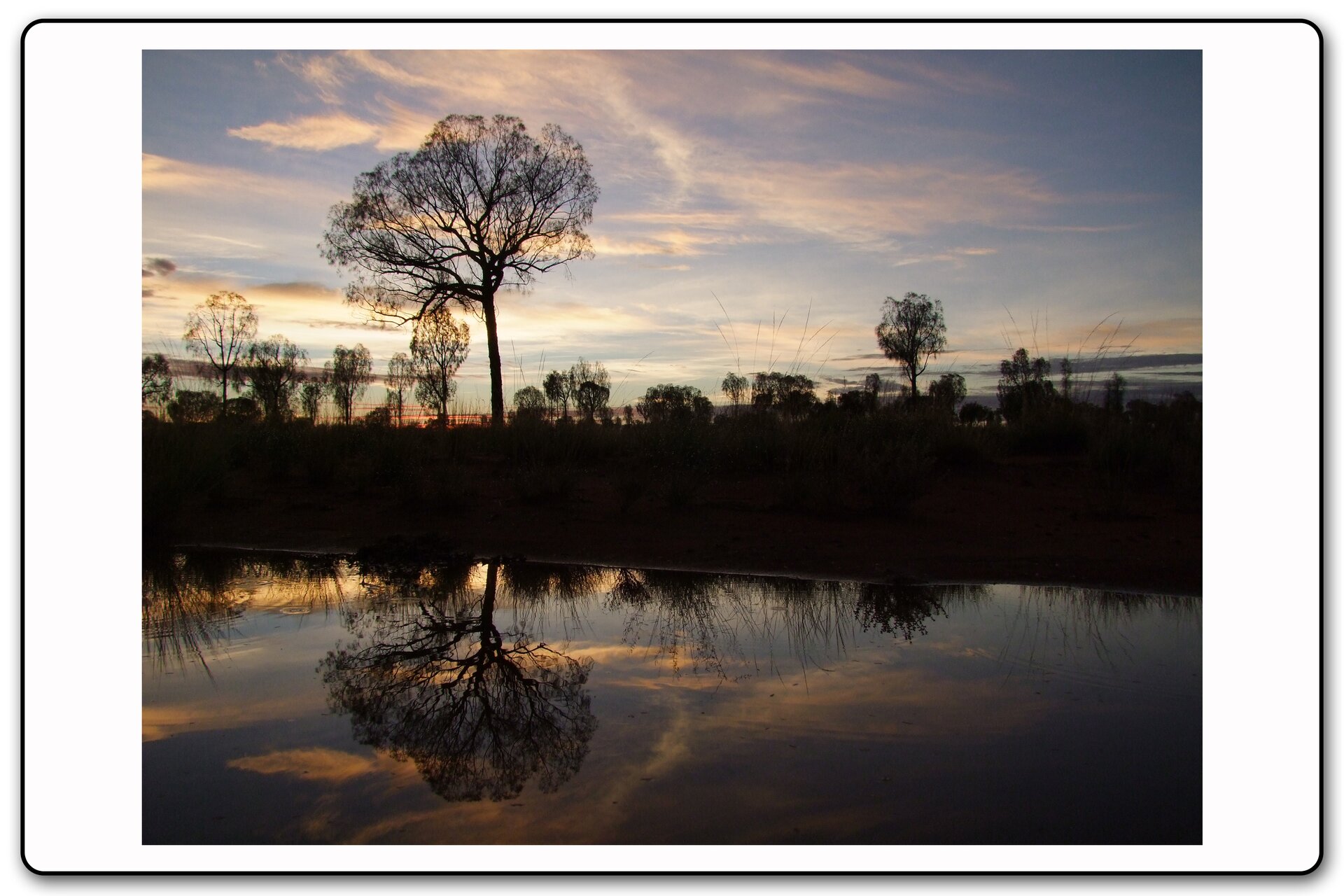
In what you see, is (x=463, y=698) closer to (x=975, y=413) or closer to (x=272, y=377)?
(x=975, y=413)

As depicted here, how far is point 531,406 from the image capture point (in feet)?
52.7

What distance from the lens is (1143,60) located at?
402 centimetres

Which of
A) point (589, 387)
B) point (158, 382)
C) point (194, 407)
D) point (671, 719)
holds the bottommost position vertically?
point (671, 719)

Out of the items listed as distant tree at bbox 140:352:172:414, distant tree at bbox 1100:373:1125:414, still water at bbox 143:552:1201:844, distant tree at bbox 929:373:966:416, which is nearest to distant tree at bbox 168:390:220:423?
distant tree at bbox 140:352:172:414

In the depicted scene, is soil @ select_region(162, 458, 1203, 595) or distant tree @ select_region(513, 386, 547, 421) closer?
soil @ select_region(162, 458, 1203, 595)

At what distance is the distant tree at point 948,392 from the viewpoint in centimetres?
1338

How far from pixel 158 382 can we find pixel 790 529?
22.2ft

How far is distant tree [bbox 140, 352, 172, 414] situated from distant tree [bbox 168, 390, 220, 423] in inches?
20.1

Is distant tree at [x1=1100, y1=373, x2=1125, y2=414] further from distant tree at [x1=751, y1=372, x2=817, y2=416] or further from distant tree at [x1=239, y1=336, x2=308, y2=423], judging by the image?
distant tree at [x1=239, y1=336, x2=308, y2=423]

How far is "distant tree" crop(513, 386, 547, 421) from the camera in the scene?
46.1ft

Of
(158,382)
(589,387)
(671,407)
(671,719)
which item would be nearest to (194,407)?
(158,382)
